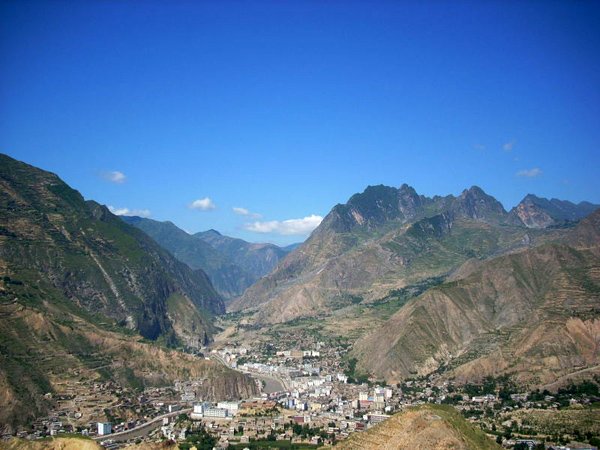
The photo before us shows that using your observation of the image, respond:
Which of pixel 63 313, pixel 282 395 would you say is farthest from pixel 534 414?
pixel 63 313

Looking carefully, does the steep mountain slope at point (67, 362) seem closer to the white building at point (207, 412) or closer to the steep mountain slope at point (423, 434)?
the white building at point (207, 412)

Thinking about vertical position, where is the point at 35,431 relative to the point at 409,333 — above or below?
below

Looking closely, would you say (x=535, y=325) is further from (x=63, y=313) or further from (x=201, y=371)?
(x=63, y=313)

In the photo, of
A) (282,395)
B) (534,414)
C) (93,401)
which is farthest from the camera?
(282,395)

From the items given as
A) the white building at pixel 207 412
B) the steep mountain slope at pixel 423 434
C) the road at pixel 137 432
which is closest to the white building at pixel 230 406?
the white building at pixel 207 412

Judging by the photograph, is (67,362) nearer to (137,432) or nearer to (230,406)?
(137,432)

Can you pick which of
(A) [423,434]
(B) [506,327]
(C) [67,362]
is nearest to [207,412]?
(C) [67,362]

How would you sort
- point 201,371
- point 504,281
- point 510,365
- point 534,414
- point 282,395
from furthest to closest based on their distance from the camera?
1. point 504,281
2. point 201,371
3. point 282,395
4. point 510,365
5. point 534,414
